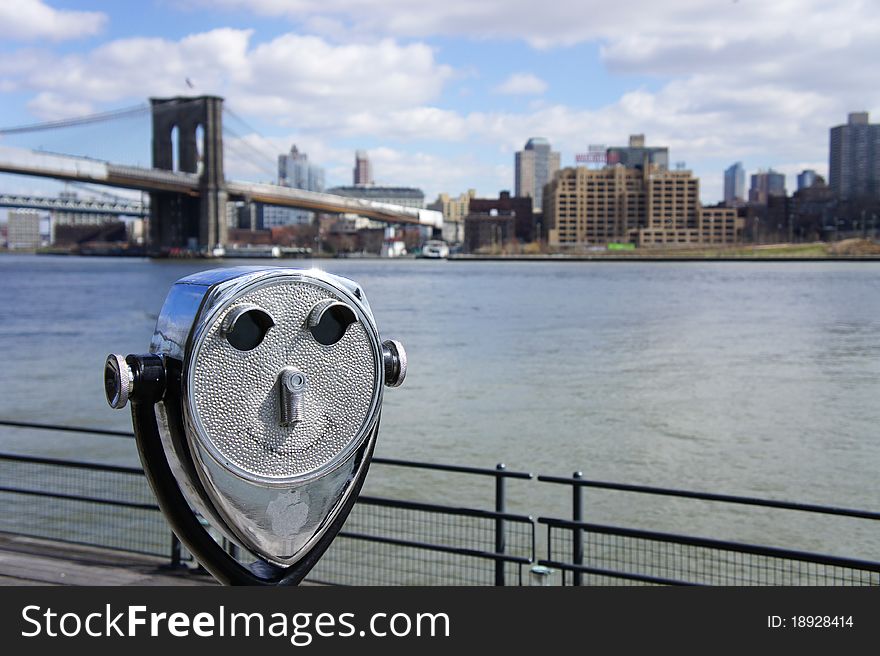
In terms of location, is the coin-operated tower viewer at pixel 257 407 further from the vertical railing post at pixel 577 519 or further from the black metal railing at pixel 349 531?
the black metal railing at pixel 349 531

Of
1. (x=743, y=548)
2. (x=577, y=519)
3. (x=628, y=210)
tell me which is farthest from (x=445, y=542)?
(x=628, y=210)

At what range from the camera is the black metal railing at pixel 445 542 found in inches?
216

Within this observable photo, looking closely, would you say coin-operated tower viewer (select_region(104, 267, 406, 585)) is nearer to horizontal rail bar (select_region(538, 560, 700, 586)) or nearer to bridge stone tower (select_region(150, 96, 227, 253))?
horizontal rail bar (select_region(538, 560, 700, 586))

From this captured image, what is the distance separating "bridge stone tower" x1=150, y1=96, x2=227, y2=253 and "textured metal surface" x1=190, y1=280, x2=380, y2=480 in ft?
249

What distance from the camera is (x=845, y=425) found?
17.7 meters

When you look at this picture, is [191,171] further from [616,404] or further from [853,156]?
[853,156]

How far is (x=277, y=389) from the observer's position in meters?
2.41

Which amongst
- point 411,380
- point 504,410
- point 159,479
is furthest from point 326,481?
point 411,380

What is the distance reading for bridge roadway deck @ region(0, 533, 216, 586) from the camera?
5523mm

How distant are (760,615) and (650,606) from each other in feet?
1.40

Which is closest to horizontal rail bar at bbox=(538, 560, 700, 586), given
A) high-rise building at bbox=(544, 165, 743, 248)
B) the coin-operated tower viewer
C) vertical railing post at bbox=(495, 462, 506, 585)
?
vertical railing post at bbox=(495, 462, 506, 585)

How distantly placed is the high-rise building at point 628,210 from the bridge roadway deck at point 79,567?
151 meters

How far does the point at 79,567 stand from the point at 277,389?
389 centimetres

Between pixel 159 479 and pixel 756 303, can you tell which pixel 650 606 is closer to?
pixel 159 479
